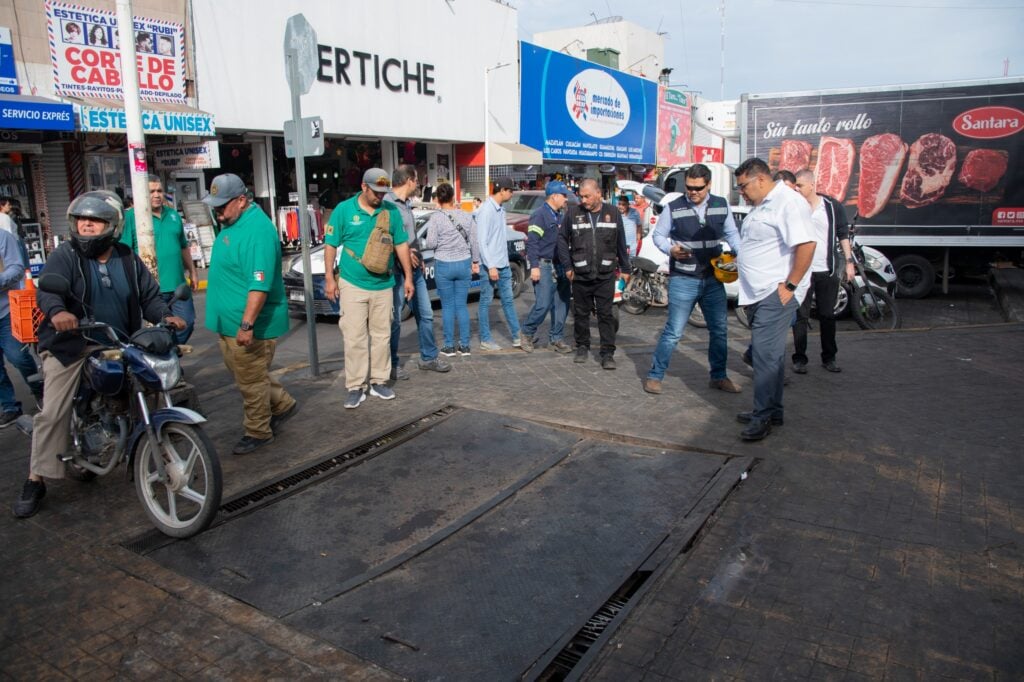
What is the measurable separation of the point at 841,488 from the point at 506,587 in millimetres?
2242

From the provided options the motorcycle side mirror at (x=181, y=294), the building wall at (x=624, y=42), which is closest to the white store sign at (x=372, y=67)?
the motorcycle side mirror at (x=181, y=294)

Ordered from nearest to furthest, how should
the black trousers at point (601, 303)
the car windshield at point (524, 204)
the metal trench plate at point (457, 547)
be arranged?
the metal trench plate at point (457, 547)
the black trousers at point (601, 303)
the car windshield at point (524, 204)

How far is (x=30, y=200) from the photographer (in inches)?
533

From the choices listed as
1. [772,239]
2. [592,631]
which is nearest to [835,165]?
[772,239]

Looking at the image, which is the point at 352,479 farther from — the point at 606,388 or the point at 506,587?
the point at 606,388

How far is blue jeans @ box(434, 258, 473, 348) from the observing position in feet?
25.6

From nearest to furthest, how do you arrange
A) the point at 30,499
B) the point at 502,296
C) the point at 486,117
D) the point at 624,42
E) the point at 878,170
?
1. the point at 30,499
2. the point at 502,296
3. the point at 878,170
4. the point at 486,117
5. the point at 624,42

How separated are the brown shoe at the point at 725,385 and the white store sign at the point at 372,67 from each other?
11.9 meters

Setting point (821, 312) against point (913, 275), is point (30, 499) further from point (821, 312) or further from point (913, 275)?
point (913, 275)

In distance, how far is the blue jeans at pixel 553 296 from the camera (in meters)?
8.53

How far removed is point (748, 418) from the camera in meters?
5.75

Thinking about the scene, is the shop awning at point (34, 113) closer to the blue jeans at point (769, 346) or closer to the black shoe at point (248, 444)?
the black shoe at point (248, 444)

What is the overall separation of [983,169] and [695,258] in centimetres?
807

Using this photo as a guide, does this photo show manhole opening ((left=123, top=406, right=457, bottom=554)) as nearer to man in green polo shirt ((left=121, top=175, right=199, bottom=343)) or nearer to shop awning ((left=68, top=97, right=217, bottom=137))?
man in green polo shirt ((left=121, top=175, right=199, bottom=343))
